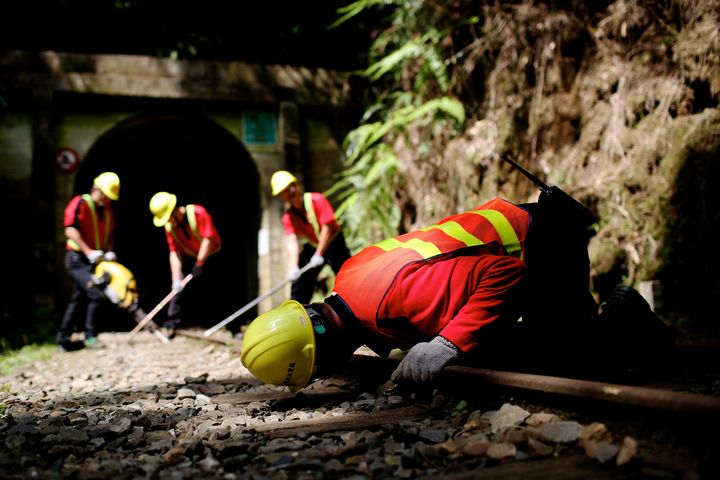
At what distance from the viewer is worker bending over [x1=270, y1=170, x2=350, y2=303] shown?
5941 mm

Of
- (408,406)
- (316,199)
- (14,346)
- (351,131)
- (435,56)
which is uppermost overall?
(435,56)

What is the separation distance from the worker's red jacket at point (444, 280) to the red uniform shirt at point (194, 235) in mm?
4857

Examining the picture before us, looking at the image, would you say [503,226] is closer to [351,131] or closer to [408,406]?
[408,406]

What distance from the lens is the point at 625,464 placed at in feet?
5.34

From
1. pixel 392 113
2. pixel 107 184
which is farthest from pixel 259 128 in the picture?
pixel 107 184

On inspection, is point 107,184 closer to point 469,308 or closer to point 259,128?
point 259,128

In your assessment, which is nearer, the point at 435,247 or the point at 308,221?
the point at 435,247

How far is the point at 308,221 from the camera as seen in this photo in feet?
20.6

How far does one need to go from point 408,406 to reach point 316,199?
140 inches

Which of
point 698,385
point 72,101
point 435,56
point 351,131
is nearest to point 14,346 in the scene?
point 72,101

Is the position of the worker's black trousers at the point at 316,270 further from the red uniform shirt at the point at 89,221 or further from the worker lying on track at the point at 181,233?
the red uniform shirt at the point at 89,221

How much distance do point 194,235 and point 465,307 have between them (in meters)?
5.83

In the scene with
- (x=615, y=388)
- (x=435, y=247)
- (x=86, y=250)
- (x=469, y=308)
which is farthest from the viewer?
(x=86, y=250)

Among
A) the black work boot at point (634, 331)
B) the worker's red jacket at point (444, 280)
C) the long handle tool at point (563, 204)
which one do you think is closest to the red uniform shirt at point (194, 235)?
the worker's red jacket at point (444, 280)
